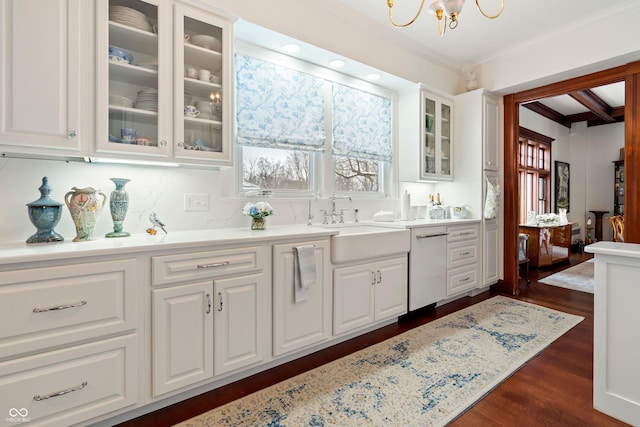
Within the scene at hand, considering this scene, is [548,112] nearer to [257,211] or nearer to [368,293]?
[368,293]

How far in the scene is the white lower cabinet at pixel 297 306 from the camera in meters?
2.04

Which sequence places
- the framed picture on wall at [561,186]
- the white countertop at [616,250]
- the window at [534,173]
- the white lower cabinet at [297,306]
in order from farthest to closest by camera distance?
1. the framed picture on wall at [561,186]
2. the window at [534,173]
3. the white lower cabinet at [297,306]
4. the white countertop at [616,250]

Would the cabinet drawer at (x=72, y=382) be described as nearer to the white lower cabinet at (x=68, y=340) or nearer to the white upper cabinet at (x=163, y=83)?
the white lower cabinet at (x=68, y=340)

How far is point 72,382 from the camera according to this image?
4.63ft

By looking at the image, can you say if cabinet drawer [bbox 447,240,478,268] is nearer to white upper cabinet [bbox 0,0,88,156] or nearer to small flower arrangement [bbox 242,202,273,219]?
small flower arrangement [bbox 242,202,273,219]

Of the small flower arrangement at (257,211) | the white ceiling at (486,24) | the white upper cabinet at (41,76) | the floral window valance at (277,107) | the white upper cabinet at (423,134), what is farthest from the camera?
the white upper cabinet at (423,134)

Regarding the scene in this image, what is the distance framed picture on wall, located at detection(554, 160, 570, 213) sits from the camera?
6707 millimetres

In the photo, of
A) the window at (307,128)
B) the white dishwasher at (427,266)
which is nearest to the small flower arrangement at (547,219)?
the white dishwasher at (427,266)

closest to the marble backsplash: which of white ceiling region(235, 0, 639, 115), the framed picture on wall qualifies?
white ceiling region(235, 0, 639, 115)

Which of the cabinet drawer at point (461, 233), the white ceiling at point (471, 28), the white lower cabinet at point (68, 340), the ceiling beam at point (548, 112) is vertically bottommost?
the white lower cabinet at point (68, 340)

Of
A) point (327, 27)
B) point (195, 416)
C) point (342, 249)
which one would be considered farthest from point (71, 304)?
point (327, 27)

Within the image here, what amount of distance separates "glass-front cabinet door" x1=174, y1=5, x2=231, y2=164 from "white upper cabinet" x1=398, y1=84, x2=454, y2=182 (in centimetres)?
226

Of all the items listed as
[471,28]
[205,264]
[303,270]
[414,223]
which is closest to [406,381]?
[303,270]

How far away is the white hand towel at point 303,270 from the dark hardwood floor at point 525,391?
54cm
